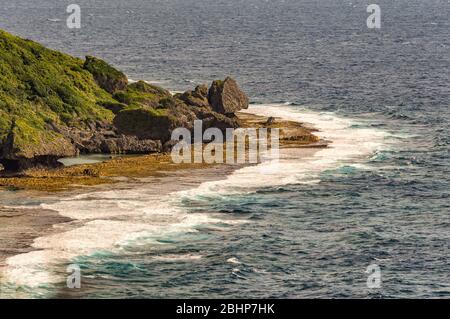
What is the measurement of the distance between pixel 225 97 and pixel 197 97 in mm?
3642

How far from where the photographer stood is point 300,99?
151000 mm

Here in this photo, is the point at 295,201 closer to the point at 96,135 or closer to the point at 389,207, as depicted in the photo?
the point at 389,207

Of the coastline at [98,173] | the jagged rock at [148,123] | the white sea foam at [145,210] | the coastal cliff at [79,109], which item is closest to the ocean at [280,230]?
the white sea foam at [145,210]

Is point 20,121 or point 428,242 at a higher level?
point 20,121

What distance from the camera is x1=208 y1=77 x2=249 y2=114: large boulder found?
12938 cm

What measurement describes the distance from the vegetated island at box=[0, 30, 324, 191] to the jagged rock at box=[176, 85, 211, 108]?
0.51ft

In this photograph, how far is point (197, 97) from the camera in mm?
129625

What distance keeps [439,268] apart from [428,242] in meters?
6.28

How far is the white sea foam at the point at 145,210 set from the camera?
2901 inches

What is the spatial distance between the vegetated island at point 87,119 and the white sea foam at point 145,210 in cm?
497

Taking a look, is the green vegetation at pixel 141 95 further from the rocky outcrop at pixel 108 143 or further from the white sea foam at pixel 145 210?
the white sea foam at pixel 145 210

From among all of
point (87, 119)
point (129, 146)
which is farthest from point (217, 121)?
point (87, 119)

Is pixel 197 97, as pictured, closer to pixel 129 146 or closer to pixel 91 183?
pixel 129 146
